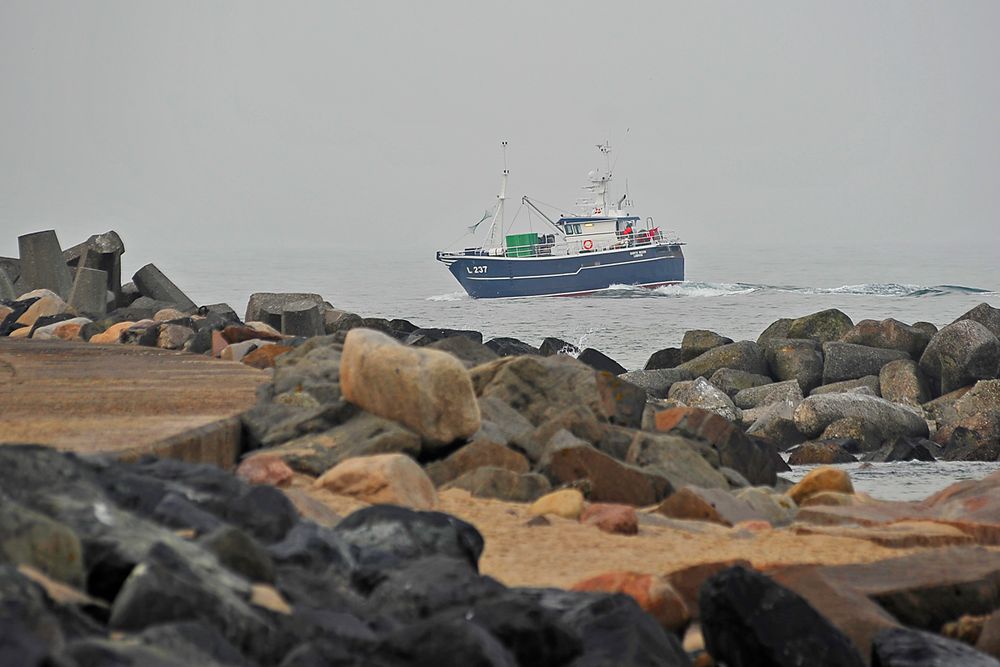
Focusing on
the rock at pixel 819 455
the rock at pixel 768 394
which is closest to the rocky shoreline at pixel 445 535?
the rock at pixel 819 455

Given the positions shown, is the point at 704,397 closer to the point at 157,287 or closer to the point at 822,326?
the point at 822,326

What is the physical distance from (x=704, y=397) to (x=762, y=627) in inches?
478

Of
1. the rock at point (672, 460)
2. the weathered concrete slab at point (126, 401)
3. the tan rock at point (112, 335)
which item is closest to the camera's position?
the weathered concrete slab at point (126, 401)

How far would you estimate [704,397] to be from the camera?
15.6 meters

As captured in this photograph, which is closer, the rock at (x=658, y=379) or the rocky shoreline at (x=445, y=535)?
the rocky shoreline at (x=445, y=535)

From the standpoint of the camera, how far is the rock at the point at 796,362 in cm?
1733

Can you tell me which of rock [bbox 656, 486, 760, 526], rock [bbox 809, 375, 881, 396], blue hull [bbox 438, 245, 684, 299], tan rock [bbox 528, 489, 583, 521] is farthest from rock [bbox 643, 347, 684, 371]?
blue hull [bbox 438, 245, 684, 299]

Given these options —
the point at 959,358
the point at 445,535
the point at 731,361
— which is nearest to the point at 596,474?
the point at 445,535

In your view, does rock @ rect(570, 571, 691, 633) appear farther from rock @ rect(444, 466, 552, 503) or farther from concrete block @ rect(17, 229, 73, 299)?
concrete block @ rect(17, 229, 73, 299)

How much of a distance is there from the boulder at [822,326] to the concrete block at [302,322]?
9.23 m

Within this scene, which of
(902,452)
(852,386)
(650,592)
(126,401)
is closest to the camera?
(650,592)

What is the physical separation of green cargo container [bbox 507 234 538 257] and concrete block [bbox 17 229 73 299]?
36.1 m

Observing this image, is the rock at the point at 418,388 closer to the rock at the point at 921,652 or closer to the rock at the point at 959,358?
the rock at the point at 921,652

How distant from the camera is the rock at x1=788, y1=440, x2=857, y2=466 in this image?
12.1 metres
